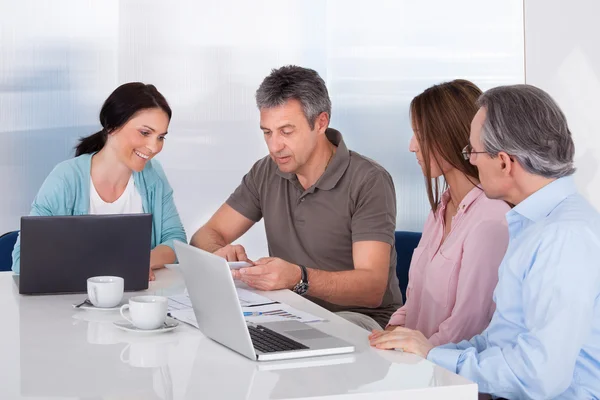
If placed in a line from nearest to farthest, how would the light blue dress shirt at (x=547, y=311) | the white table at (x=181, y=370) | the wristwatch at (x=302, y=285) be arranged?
the white table at (x=181, y=370), the light blue dress shirt at (x=547, y=311), the wristwatch at (x=302, y=285)

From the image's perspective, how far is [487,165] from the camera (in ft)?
6.37

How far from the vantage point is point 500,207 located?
2.29m

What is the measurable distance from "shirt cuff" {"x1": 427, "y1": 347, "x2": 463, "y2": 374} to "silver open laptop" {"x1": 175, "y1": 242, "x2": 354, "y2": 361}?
17 cm

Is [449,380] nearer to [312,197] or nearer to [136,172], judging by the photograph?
[312,197]

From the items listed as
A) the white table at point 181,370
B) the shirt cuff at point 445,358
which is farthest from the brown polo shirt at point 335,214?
the shirt cuff at point 445,358

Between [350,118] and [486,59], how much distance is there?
84cm

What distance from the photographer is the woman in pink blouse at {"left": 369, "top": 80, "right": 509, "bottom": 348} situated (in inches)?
87.7

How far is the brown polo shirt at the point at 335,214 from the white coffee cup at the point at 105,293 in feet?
3.12

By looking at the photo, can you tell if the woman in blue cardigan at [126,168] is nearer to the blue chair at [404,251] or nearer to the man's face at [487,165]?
the blue chair at [404,251]

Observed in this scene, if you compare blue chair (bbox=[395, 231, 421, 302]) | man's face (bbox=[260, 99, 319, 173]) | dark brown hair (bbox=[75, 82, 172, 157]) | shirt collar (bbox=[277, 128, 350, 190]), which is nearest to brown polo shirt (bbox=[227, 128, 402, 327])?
shirt collar (bbox=[277, 128, 350, 190])

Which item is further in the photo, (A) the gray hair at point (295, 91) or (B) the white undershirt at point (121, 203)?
(B) the white undershirt at point (121, 203)

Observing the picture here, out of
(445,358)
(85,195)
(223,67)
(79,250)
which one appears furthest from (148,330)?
(223,67)

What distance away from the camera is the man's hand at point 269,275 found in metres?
2.53

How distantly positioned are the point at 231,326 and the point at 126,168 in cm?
170
